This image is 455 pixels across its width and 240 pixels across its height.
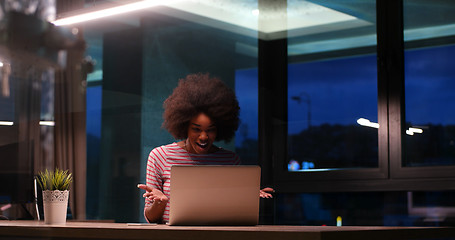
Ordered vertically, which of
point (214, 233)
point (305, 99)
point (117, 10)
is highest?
point (117, 10)

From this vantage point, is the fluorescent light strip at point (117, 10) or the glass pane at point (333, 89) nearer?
the fluorescent light strip at point (117, 10)

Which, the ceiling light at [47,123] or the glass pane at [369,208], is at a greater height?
the ceiling light at [47,123]

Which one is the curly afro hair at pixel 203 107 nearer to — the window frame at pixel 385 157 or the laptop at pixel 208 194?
the laptop at pixel 208 194

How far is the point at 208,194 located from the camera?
206 centimetres

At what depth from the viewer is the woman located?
2.87 meters

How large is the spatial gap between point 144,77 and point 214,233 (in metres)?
3.65

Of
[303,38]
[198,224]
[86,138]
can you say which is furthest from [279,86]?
[198,224]

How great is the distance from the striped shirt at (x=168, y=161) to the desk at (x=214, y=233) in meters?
0.82

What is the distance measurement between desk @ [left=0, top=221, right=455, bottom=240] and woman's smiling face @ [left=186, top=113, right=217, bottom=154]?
1015 millimetres

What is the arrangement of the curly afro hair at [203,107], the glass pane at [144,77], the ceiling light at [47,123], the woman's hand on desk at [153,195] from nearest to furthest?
1. the woman's hand on desk at [153,195]
2. the curly afro hair at [203,107]
3. the glass pane at [144,77]
4. the ceiling light at [47,123]

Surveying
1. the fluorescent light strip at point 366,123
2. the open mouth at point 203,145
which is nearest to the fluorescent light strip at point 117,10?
the open mouth at point 203,145

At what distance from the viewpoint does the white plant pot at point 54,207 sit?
90.1 inches

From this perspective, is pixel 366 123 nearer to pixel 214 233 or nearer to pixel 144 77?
pixel 144 77

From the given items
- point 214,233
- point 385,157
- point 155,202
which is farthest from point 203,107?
point 385,157
